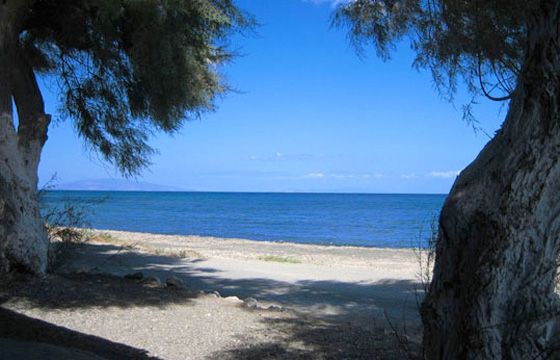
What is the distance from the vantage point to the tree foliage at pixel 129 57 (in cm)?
771

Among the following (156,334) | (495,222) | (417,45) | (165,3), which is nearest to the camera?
(495,222)

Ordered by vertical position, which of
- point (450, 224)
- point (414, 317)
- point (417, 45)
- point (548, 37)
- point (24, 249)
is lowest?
point (414, 317)

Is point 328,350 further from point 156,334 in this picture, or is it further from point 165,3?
point 165,3

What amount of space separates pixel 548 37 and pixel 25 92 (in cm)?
728

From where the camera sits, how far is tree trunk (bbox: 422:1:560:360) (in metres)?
3.15

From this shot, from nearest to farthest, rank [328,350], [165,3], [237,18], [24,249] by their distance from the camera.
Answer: [328,350]
[24,249]
[165,3]
[237,18]

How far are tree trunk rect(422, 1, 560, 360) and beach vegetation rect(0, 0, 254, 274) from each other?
5.55 m

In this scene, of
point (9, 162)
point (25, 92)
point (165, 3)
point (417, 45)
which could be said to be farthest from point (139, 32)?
point (417, 45)

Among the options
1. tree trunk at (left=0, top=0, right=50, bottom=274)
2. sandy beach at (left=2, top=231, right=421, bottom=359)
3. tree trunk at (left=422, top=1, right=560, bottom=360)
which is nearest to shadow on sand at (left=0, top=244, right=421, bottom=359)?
sandy beach at (left=2, top=231, right=421, bottom=359)

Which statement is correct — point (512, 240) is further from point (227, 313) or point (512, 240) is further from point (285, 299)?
point (285, 299)

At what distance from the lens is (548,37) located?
3.31 meters

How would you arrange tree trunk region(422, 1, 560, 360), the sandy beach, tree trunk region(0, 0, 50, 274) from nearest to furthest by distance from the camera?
tree trunk region(422, 1, 560, 360), the sandy beach, tree trunk region(0, 0, 50, 274)

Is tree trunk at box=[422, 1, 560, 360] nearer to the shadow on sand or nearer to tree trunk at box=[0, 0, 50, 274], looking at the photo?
the shadow on sand

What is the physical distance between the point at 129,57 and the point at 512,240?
698 centimetres
